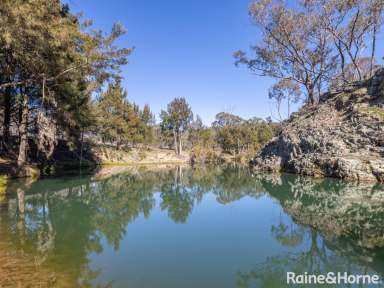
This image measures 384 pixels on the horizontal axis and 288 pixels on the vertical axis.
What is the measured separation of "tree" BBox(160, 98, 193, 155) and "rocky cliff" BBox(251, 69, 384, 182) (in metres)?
31.3

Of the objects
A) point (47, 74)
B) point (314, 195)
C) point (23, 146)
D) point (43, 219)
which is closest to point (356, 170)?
point (314, 195)

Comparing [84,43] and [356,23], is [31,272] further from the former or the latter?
[356,23]

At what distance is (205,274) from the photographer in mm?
4586

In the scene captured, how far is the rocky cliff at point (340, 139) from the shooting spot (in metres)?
17.9

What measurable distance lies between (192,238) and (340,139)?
18.1 metres

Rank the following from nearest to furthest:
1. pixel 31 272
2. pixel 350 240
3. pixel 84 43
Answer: pixel 31 272 → pixel 350 240 → pixel 84 43

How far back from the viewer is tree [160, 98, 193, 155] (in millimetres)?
56031

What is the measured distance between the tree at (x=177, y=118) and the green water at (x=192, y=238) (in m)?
44.6

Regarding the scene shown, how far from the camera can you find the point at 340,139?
20.5 m

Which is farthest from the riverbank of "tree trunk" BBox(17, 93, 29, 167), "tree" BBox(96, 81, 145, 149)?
"tree" BBox(96, 81, 145, 149)

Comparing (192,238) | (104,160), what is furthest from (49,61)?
(104,160)

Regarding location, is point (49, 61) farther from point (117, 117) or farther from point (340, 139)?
point (117, 117)

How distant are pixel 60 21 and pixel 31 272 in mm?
10178

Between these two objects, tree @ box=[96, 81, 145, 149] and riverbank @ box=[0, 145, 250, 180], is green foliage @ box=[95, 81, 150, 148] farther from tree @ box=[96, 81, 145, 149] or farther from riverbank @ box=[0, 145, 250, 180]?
riverbank @ box=[0, 145, 250, 180]
